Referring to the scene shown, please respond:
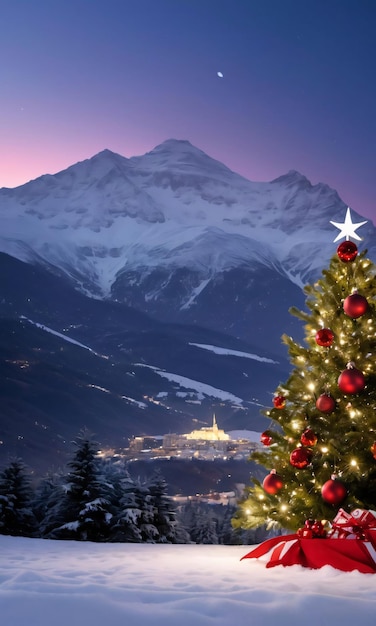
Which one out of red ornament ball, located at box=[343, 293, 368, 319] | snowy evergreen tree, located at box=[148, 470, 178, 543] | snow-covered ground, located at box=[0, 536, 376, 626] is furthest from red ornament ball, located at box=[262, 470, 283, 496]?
snowy evergreen tree, located at box=[148, 470, 178, 543]

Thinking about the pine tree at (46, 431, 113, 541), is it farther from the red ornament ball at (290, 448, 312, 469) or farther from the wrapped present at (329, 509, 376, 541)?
the wrapped present at (329, 509, 376, 541)

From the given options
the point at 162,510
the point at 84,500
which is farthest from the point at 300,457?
the point at 162,510

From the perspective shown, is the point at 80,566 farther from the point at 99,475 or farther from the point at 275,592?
the point at 99,475

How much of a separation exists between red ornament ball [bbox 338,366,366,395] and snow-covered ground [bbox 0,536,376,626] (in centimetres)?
182

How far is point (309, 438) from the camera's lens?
654 cm

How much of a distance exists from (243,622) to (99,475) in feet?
33.3

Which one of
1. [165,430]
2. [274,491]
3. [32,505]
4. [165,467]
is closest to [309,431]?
[274,491]

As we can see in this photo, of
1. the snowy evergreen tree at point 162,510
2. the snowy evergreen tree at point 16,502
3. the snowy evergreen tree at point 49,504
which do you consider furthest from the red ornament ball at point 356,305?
the snowy evergreen tree at point 16,502

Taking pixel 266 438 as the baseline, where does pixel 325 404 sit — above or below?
above

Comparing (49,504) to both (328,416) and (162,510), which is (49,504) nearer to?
(162,510)

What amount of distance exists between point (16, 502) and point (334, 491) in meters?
9.67

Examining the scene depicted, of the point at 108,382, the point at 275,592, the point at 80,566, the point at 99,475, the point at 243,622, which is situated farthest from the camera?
the point at 108,382

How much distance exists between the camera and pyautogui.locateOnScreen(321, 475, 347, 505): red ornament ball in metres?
6.17

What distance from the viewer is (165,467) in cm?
9919
